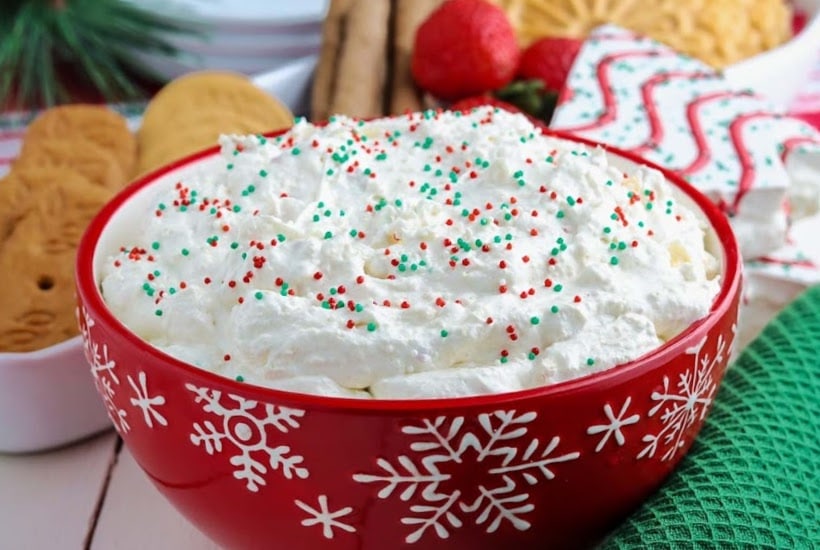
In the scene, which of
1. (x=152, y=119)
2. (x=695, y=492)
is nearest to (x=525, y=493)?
(x=695, y=492)

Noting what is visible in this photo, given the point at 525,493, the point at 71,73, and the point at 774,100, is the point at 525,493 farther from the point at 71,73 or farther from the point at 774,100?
the point at 71,73

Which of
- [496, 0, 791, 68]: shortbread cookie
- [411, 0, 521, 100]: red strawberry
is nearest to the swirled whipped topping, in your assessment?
[411, 0, 521, 100]: red strawberry

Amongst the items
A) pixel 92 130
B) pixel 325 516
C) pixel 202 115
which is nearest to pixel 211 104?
pixel 202 115

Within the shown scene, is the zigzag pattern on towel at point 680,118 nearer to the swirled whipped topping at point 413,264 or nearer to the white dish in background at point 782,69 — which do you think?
the white dish in background at point 782,69

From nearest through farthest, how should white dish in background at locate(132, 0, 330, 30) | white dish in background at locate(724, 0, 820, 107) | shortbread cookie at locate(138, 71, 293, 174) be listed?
shortbread cookie at locate(138, 71, 293, 174) → white dish in background at locate(724, 0, 820, 107) → white dish in background at locate(132, 0, 330, 30)

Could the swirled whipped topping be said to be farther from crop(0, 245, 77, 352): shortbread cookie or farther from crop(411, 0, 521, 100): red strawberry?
crop(411, 0, 521, 100): red strawberry

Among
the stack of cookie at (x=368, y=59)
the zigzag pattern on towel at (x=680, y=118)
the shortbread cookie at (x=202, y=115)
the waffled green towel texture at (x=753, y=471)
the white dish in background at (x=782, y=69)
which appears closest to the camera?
the waffled green towel texture at (x=753, y=471)

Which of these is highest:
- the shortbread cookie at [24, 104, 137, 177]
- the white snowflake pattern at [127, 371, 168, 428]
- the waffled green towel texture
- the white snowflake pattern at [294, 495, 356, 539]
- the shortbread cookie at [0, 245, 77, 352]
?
the white snowflake pattern at [127, 371, 168, 428]

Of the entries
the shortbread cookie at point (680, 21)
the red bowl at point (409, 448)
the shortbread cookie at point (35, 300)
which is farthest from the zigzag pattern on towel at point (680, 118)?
the shortbread cookie at point (35, 300)
